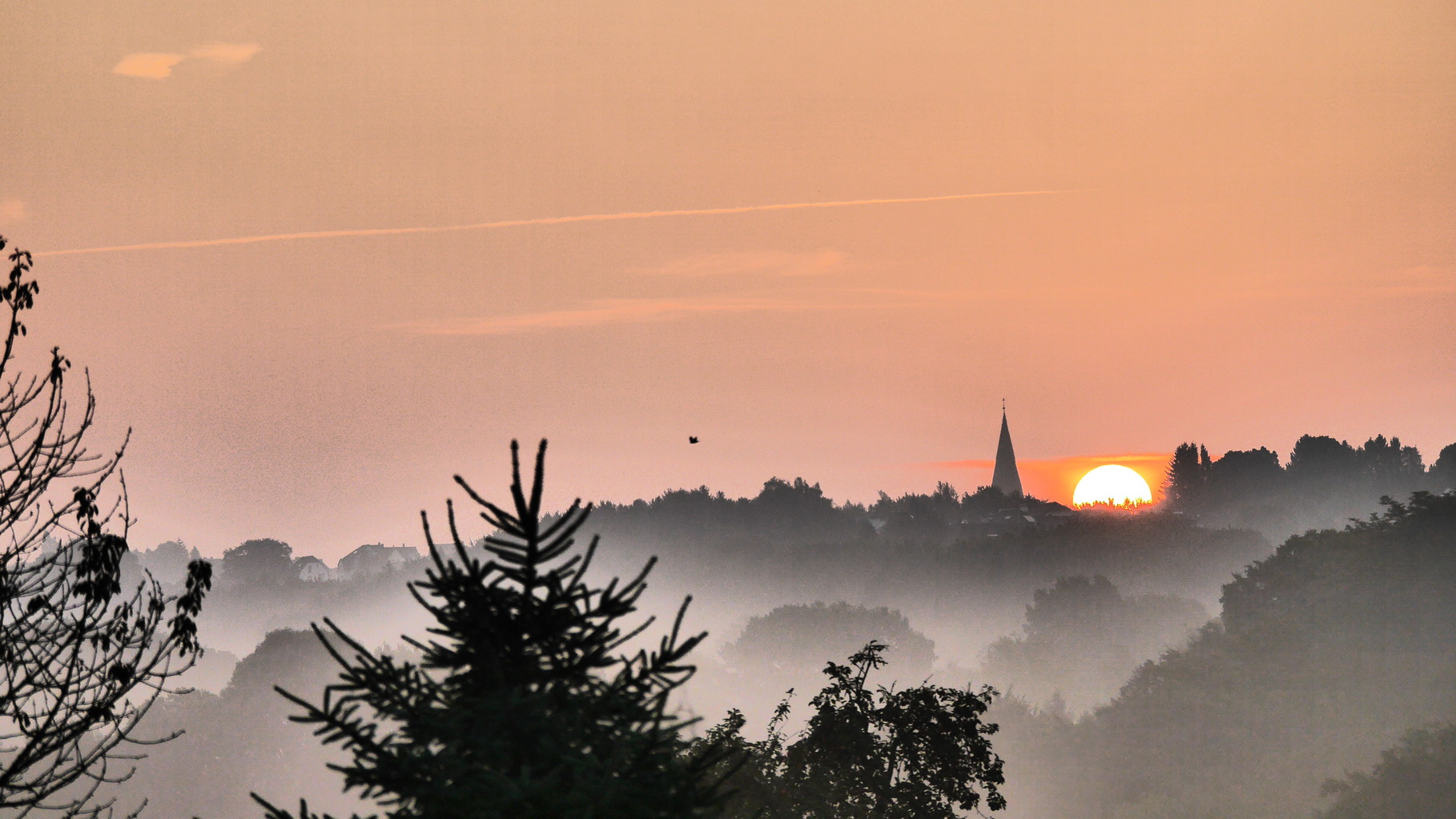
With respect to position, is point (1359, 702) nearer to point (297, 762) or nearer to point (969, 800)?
point (969, 800)

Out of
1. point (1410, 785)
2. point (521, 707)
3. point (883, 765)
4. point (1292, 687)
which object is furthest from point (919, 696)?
point (1292, 687)

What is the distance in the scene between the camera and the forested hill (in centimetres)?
7381

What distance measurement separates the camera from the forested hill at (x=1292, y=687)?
7381 cm

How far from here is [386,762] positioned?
28.4 feet

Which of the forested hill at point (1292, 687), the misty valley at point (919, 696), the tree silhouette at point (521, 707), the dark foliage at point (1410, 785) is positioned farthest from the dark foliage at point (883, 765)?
the forested hill at point (1292, 687)

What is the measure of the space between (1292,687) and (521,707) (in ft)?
264

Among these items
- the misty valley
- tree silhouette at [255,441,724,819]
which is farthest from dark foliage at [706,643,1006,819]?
tree silhouette at [255,441,724,819]

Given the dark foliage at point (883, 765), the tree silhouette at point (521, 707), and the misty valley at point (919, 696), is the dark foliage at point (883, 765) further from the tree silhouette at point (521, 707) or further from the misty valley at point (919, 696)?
the tree silhouette at point (521, 707)

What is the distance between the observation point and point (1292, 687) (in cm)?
8025

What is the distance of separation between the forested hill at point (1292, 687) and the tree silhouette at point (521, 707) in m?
68.3

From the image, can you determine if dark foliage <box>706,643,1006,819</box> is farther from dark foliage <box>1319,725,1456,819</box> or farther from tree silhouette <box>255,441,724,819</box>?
dark foliage <box>1319,725,1456,819</box>

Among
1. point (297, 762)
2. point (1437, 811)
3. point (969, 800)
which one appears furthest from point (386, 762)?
point (297, 762)

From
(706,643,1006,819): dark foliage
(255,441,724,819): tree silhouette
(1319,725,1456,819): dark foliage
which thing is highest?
(1319,725,1456,819): dark foliage

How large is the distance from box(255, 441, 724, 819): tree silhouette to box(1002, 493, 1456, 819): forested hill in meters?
68.3
